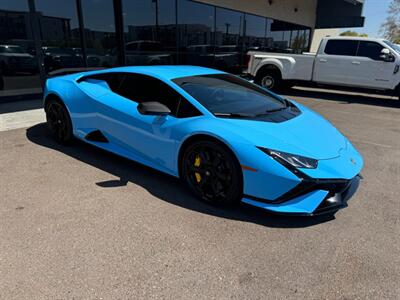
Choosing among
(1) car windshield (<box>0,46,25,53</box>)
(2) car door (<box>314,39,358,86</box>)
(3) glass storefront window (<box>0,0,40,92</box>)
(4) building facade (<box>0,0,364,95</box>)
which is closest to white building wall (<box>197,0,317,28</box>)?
(4) building facade (<box>0,0,364,95</box>)

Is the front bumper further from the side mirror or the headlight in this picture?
the side mirror

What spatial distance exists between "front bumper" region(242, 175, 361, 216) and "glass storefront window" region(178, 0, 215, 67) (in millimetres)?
10268

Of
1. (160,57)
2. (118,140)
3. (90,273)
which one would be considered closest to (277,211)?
(90,273)

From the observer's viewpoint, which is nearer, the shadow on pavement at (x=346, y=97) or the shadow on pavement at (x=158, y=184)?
the shadow on pavement at (x=158, y=184)

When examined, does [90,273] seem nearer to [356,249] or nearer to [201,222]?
[201,222]

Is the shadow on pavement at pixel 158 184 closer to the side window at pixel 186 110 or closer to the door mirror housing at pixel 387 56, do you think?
the side window at pixel 186 110

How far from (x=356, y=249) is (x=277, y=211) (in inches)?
27.2

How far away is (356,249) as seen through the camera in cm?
257

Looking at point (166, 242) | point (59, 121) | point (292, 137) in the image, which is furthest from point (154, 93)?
point (59, 121)

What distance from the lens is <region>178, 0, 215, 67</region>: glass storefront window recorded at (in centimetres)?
1188

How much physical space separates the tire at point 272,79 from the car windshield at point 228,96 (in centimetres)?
718

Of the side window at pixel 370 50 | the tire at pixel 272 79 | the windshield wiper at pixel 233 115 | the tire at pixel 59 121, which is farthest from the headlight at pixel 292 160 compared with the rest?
the tire at pixel 272 79

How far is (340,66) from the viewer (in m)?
9.80

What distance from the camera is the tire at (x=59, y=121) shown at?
175 inches
